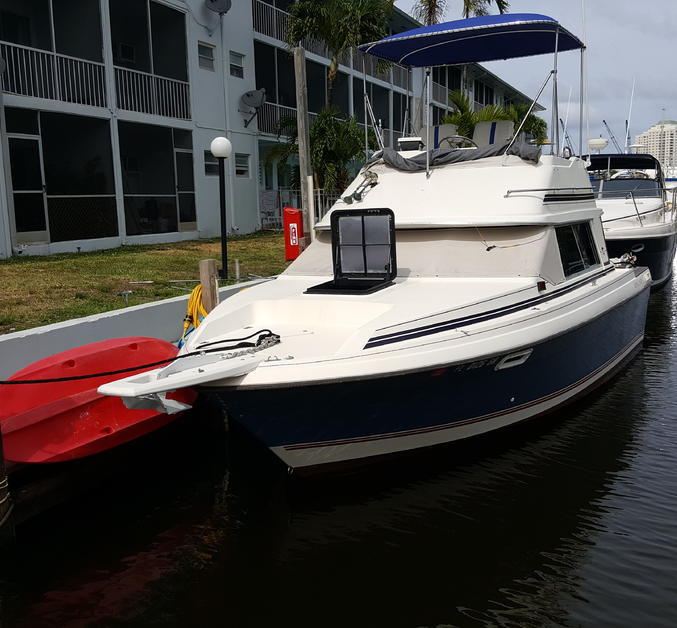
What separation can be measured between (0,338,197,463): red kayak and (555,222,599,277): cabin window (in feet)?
12.9

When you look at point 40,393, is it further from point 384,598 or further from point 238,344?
point 384,598

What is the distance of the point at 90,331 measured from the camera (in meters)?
6.72

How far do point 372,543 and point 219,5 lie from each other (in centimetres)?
1731

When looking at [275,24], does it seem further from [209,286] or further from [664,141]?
[664,141]

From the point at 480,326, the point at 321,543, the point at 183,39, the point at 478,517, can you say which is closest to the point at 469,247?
the point at 480,326

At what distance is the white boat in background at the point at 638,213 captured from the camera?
13023mm

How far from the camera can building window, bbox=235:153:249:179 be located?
20.4 meters

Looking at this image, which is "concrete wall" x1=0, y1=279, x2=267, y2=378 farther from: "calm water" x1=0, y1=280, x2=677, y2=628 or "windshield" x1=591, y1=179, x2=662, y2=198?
"windshield" x1=591, y1=179, x2=662, y2=198

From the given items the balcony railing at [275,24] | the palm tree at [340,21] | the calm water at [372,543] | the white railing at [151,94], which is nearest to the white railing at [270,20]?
the balcony railing at [275,24]

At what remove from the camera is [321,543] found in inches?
184

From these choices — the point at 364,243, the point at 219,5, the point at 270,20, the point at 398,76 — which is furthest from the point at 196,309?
the point at 398,76

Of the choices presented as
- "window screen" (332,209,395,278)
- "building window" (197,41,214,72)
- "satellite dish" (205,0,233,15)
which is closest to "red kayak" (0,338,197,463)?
"window screen" (332,209,395,278)

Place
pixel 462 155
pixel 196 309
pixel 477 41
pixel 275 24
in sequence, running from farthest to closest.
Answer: pixel 275 24, pixel 477 41, pixel 462 155, pixel 196 309

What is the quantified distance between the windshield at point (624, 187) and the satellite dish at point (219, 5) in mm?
10637
